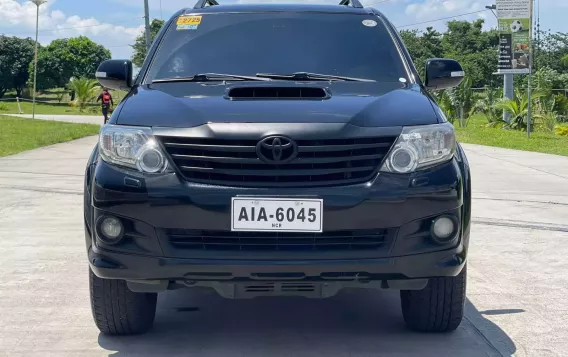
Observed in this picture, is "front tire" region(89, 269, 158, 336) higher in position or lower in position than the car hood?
lower

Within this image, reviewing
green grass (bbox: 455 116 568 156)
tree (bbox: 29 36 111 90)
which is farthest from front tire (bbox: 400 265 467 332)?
tree (bbox: 29 36 111 90)

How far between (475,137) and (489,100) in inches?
269

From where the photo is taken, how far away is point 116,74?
5.04m

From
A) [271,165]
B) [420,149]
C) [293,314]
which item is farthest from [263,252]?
[293,314]

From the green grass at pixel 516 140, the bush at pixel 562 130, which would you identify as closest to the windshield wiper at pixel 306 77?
the green grass at pixel 516 140

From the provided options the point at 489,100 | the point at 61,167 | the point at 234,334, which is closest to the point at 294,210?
the point at 234,334

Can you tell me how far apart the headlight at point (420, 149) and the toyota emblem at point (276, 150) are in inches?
15.9

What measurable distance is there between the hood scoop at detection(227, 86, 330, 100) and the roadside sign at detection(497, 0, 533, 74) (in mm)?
17252

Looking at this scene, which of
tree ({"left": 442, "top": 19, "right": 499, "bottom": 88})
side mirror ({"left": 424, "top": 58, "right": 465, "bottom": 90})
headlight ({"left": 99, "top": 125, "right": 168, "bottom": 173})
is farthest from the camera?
tree ({"left": 442, "top": 19, "right": 499, "bottom": 88})

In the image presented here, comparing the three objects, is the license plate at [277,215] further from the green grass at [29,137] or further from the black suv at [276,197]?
the green grass at [29,137]

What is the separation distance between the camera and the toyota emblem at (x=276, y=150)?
3.63 meters

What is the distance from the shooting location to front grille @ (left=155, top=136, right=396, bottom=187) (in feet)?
12.0

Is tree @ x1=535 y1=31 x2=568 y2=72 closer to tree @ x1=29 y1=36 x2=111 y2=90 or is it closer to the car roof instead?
tree @ x1=29 y1=36 x2=111 y2=90

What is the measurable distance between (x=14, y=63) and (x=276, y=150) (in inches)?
2819
